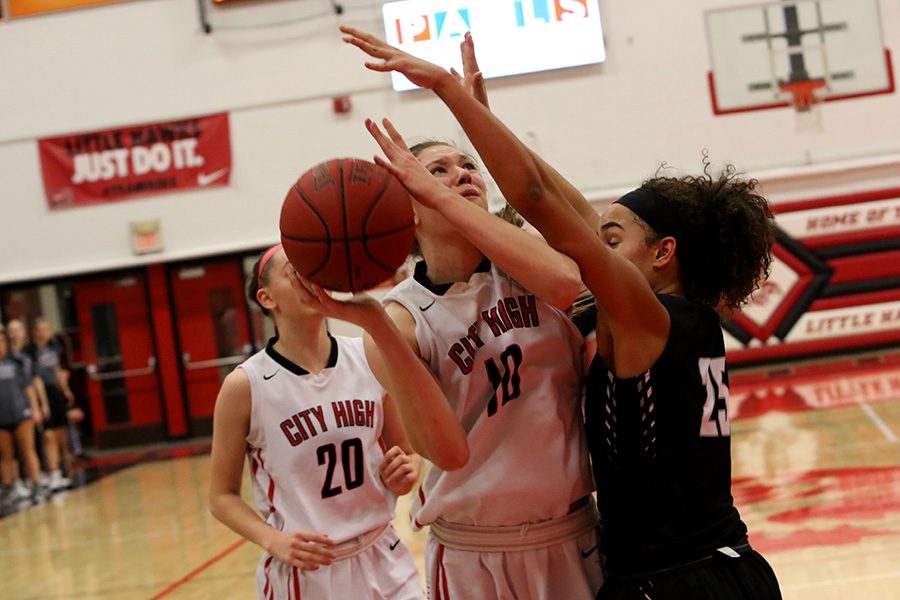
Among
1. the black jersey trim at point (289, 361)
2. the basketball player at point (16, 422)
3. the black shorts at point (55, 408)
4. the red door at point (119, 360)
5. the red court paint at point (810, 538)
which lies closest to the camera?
the black jersey trim at point (289, 361)

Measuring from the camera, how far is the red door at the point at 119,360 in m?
14.2

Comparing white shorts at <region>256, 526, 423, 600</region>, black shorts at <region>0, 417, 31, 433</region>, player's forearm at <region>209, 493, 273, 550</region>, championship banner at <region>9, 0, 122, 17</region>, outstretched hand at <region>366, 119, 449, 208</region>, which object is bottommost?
black shorts at <region>0, 417, 31, 433</region>

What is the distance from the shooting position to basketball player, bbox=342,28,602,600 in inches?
93.8

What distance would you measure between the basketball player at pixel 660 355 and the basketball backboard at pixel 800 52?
11.5 metres

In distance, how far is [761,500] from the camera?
642 cm

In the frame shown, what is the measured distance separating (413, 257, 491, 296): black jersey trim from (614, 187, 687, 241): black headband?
40 cm

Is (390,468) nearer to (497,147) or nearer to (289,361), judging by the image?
(289,361)

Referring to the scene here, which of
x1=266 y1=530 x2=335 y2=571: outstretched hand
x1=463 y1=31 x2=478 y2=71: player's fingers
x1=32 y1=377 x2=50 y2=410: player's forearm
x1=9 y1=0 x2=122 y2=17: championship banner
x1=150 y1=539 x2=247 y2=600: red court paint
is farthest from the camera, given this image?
x1=9 y1=0 x2=122 y2=17: championship banner

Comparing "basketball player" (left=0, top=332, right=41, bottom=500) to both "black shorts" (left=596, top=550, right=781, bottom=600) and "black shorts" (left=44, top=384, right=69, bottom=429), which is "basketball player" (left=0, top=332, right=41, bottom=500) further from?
"black shorts" (left=596, top=550, right=781, bottom=600)

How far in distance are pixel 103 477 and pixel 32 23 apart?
6.72m

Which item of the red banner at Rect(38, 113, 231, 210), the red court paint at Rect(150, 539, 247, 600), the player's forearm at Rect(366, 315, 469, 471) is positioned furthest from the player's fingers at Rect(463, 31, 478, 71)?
the red banner at Rect(38, 113, 231, 210)

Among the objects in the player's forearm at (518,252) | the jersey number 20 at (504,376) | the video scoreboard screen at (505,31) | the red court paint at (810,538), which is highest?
the video scoreboard screen at (505,31)

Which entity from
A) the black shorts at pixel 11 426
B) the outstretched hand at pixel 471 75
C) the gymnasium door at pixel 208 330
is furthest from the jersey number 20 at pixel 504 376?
the gymnasium door at pixel 208 330

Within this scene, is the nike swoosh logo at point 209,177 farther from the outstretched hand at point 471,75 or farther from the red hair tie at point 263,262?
the outstretched hand at point 471,75
